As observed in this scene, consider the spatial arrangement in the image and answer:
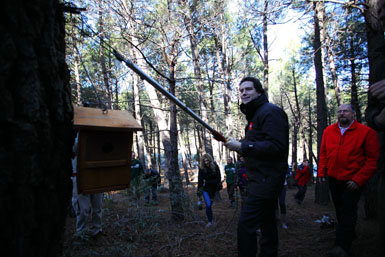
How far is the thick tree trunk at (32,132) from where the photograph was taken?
3.57ft

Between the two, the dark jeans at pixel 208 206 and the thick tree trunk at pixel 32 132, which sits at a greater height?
the thick tree trunk at pixel 32 132

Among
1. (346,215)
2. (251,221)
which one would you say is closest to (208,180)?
(346,215)

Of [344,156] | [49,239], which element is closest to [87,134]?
[49,239]

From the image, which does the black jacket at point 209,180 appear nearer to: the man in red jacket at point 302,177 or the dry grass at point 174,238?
the dry grass at point 174,238

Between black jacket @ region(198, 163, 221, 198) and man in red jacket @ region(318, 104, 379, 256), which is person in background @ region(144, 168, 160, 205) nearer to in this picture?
black jacket @ region(198, 163, 221, 198)

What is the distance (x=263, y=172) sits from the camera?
236 centimetres

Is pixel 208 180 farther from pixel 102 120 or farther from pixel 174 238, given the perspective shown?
pixel 102 120

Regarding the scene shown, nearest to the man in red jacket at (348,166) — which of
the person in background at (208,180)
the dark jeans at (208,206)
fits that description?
the dark jeans at (208,206)

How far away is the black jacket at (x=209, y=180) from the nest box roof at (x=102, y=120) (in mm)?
4157

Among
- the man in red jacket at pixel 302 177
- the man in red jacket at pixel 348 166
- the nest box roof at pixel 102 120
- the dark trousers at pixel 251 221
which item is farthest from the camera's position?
the man in red jacket at pixel 302 177

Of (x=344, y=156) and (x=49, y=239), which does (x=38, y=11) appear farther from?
(x=344, y=156)

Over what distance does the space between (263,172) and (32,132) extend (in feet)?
6.72

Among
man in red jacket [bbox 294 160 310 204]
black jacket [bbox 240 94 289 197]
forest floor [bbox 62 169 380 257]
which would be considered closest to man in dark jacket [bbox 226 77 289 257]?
black jacket [bbox 240 94 289 197]

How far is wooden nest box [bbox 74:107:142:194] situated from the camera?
76.3 inches
